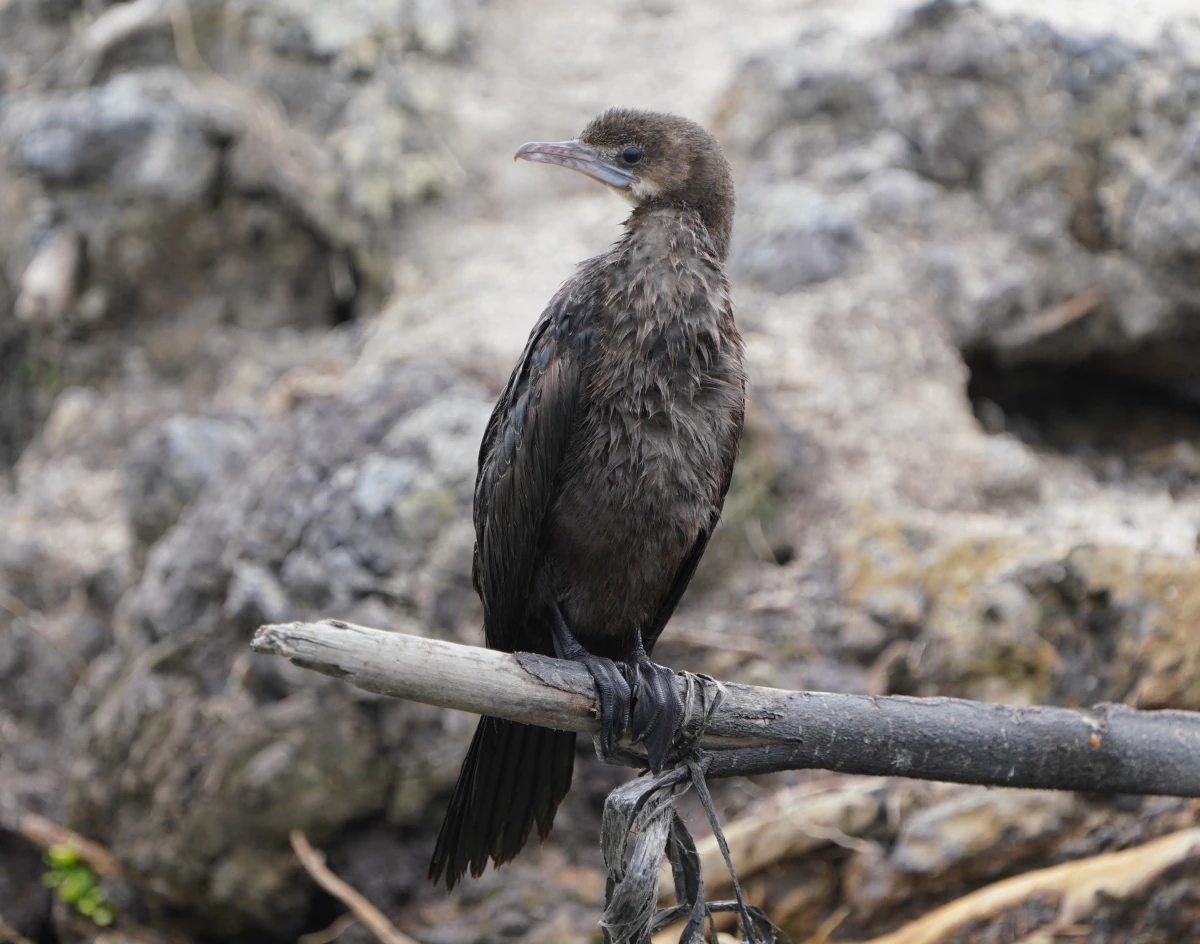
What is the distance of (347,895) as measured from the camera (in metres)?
4.09

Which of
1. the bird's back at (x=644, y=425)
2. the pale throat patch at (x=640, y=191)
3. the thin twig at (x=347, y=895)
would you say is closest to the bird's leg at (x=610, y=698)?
the bird's back at (x=644, y=425)

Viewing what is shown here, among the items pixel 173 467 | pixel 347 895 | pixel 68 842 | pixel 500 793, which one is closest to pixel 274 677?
pixel 347 895

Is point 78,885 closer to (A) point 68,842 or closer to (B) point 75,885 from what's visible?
(B) point 75,885

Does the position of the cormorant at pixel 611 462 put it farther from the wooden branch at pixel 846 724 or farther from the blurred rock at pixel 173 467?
the blurred rock at pixel 173 467

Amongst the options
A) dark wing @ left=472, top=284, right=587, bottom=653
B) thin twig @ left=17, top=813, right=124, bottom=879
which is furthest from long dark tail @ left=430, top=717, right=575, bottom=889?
thin twig @ left=17, top=813, right=124, bottom=879

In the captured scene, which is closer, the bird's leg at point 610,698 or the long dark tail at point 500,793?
the bird's leg at point 610,698

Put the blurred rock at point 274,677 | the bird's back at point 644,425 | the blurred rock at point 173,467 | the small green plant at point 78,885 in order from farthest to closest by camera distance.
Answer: the blurred rock at point 173,467
the small green plant at point 78,885
the blurred rock at point 274,677
the bird's back at point 644,425

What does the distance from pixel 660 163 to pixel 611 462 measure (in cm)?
76

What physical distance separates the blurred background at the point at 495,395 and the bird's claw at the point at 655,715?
1453 mm

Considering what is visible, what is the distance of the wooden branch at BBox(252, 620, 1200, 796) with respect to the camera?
2.04 metres

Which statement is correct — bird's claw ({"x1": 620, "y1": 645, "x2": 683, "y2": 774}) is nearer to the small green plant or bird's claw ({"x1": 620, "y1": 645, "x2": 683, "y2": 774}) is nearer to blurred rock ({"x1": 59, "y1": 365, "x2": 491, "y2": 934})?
blurred rock ({"x1": 59, "y1": 365, "x2": 491, "y2": 934})

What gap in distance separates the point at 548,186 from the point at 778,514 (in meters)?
2.97

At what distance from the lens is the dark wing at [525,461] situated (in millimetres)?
2645

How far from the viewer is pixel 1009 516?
4.88m
